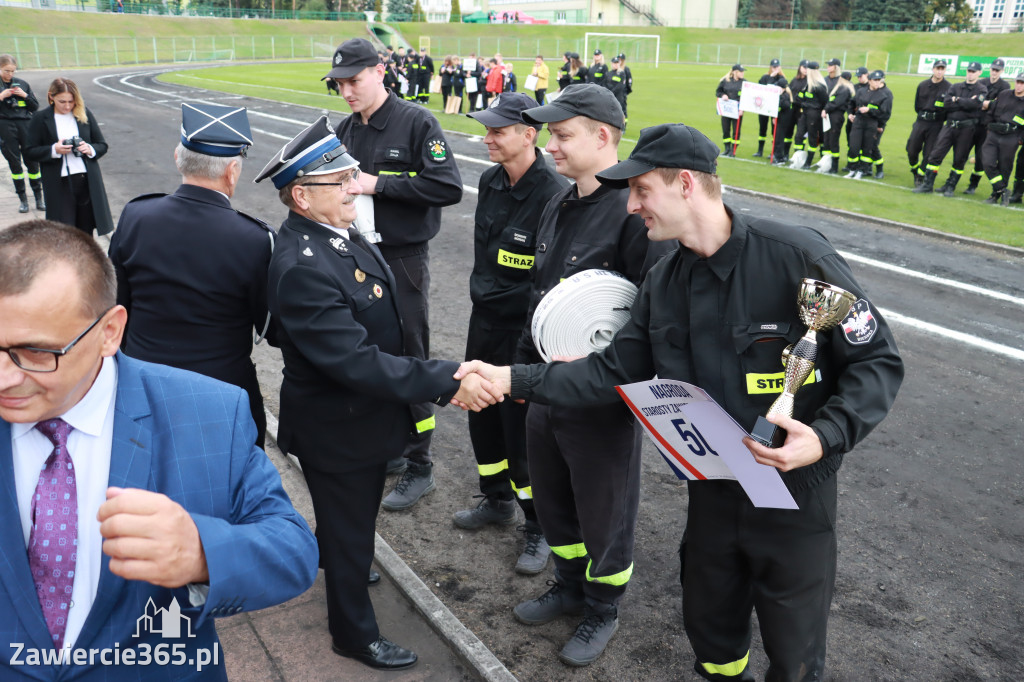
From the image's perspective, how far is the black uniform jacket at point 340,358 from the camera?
331 centimetres

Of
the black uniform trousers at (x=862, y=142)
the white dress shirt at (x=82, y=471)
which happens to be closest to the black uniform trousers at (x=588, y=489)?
the white dress shirt at (x=82, y=471)

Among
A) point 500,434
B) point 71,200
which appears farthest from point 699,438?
point 71,200

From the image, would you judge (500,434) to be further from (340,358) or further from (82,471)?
(82,471)

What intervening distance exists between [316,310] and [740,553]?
1905 mm

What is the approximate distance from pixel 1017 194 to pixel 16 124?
57.8 feet

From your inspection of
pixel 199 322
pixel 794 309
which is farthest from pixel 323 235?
pixel 794 309

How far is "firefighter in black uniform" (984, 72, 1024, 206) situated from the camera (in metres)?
14.9

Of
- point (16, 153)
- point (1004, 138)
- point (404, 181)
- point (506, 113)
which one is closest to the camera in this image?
point (506, 113)

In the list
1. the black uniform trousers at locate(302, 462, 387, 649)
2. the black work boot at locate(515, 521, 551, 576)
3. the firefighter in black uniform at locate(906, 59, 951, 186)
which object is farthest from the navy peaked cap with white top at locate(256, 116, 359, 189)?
the firefighter in black uniform at locate(906, 59, 951, 186)

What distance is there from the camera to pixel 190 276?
3.75 metres

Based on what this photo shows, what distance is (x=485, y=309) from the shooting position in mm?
4824

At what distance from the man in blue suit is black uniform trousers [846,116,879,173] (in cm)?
1759

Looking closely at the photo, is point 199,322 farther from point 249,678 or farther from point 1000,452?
point 1000,452

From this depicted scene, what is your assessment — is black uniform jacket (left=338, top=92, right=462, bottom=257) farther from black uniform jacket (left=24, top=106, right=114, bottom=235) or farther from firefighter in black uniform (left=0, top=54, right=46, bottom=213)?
firefighter in black uniform (left=0, top=54, right=46, bottom=213)
